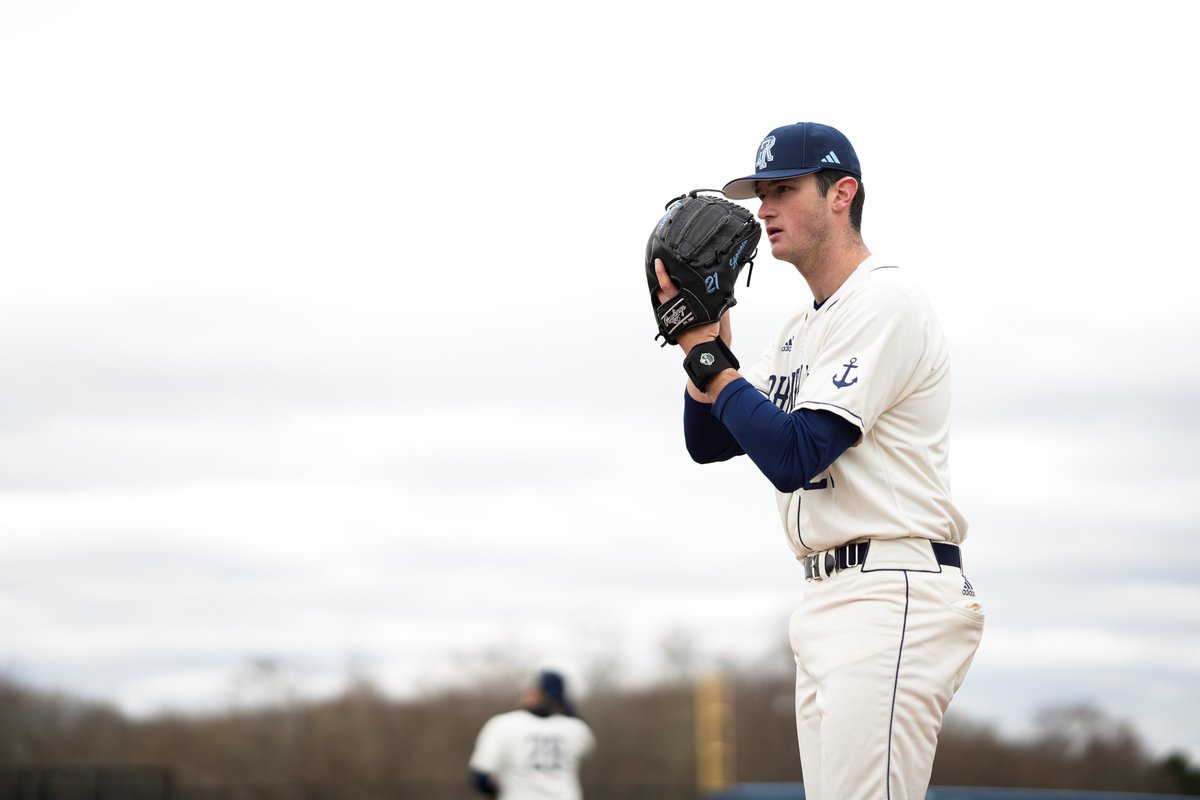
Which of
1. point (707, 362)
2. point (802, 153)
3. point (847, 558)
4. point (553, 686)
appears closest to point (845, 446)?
point (847, 558)

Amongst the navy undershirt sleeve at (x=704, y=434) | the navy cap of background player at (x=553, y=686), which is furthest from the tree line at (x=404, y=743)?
the navy undershirt sleeve at (x=704, y=434)

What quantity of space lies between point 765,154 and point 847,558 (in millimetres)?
1176

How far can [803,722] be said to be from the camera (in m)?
3.63

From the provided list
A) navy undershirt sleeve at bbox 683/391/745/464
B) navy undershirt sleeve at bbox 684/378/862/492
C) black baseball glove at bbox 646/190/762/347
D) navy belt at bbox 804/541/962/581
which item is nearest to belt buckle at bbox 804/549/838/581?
navy belt at bbox 804/541/962/581

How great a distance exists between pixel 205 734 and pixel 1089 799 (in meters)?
26.9

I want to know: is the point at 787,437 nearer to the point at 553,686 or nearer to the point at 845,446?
the point at 845,446

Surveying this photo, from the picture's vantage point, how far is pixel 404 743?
37.7 metres

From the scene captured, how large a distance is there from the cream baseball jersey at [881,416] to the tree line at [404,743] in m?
23.8

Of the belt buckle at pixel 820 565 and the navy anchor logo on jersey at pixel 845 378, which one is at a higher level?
the navy anchor logo on jersey at pixel 845 378

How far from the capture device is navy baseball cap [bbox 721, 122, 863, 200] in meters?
3.80

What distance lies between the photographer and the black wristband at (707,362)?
12.2 ft

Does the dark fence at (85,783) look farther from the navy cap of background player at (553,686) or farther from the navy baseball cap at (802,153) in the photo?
the navy baseball cap at (802,153)

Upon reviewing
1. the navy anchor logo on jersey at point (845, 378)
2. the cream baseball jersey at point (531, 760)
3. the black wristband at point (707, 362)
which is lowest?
the cream baseball jersey at point (531, 760)

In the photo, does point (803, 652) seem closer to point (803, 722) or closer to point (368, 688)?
point (803, 722)
